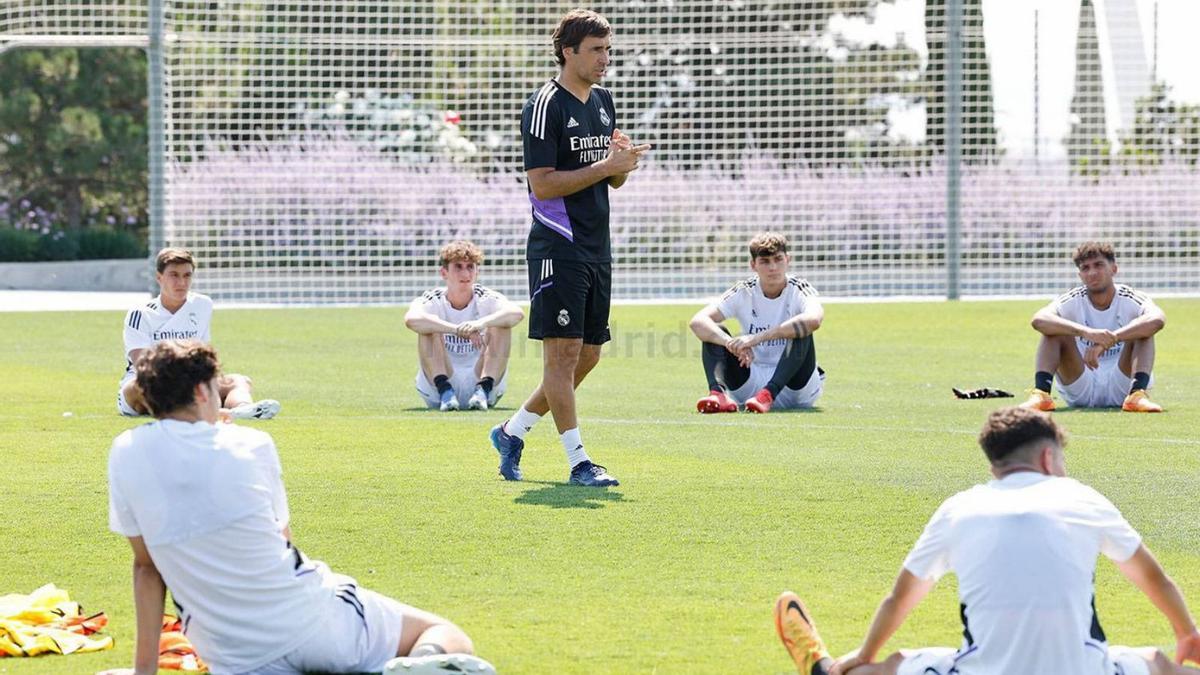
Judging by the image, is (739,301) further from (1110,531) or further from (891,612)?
(1110,531)

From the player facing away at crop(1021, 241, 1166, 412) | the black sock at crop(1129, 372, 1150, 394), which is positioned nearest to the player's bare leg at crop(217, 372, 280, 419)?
the player facing away at crop(1021, 241, 1166, 412)

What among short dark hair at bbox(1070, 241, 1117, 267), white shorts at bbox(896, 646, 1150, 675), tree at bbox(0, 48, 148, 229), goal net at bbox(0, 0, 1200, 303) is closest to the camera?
white shorts at bbox(896, 646, 1150, 675)

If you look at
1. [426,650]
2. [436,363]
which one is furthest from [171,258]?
[426,650]

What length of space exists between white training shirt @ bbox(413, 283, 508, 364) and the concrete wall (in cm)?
1919

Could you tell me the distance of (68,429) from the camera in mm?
10430

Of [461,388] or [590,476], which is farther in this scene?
Answer: [461,388]

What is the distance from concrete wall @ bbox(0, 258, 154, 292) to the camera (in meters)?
29.8

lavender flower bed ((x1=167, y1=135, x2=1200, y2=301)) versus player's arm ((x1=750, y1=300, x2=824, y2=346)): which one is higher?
lavender flower bed ((x1=167, y1=135, x2=1200, y2=301))

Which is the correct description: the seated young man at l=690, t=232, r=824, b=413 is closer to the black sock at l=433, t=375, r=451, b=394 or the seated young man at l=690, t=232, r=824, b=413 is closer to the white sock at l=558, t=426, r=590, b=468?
the black sock at l=433, t=375, r=451, b=394

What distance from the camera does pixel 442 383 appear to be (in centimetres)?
1165

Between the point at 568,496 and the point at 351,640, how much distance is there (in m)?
3.20

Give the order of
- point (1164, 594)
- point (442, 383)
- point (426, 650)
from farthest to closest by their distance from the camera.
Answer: point (442, 383)
point (426, 650)
point (1164, 594)

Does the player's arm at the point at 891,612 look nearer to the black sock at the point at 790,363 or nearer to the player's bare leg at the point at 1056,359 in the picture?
the black sock at the point at 790,363

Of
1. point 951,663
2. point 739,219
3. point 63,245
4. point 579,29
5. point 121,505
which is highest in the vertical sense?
point 579,29
